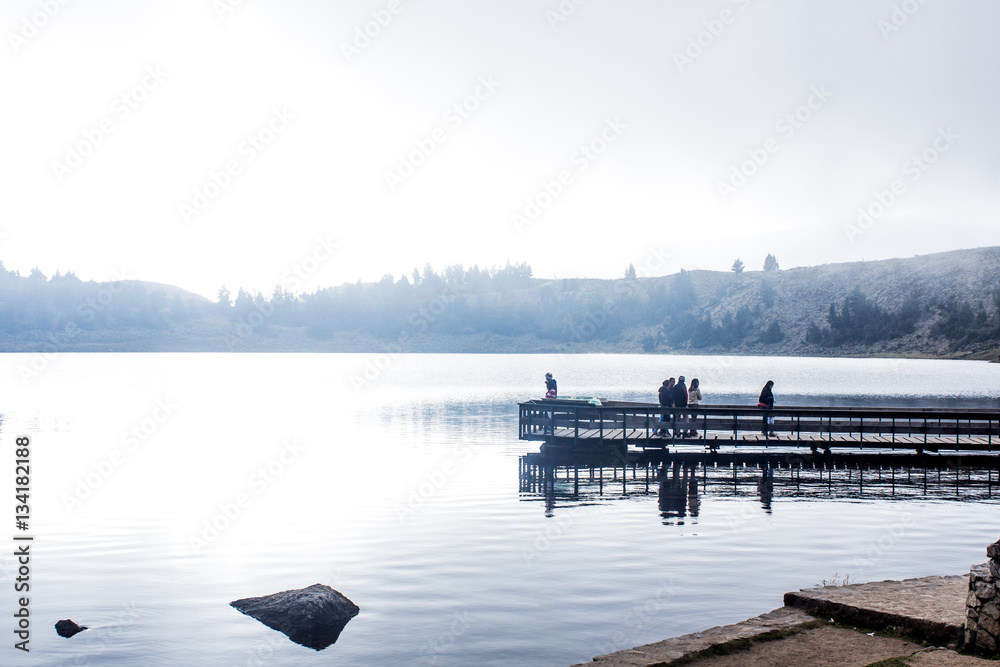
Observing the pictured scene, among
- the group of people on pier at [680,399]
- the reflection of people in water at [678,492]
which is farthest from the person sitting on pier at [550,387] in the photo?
the reflection of people in water at [678,492]

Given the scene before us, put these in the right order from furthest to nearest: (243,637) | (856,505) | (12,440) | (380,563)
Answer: (12,440) < (856,505) < (380,563) < (243,637)

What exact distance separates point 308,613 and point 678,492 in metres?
15.8

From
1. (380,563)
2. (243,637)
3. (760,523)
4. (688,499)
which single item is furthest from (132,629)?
(688,499)

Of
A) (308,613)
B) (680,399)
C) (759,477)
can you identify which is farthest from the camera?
(680,399)

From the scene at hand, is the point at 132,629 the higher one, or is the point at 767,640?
the point at 767,640

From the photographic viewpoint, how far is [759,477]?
A: 29172mm

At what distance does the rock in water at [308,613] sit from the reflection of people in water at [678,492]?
11.0m

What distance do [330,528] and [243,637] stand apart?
28.0 ft

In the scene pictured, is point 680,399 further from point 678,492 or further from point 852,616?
point 852,616

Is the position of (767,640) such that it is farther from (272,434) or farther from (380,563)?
(272,434)

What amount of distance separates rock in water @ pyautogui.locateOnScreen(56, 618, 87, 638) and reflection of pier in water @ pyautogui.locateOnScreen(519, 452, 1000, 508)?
13785mm

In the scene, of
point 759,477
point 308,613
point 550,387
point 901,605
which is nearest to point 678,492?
point 759,477

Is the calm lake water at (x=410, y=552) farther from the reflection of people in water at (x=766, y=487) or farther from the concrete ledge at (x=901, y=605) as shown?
the concrete ledge at (x=901, y=605)

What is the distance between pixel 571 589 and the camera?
14.9 m
